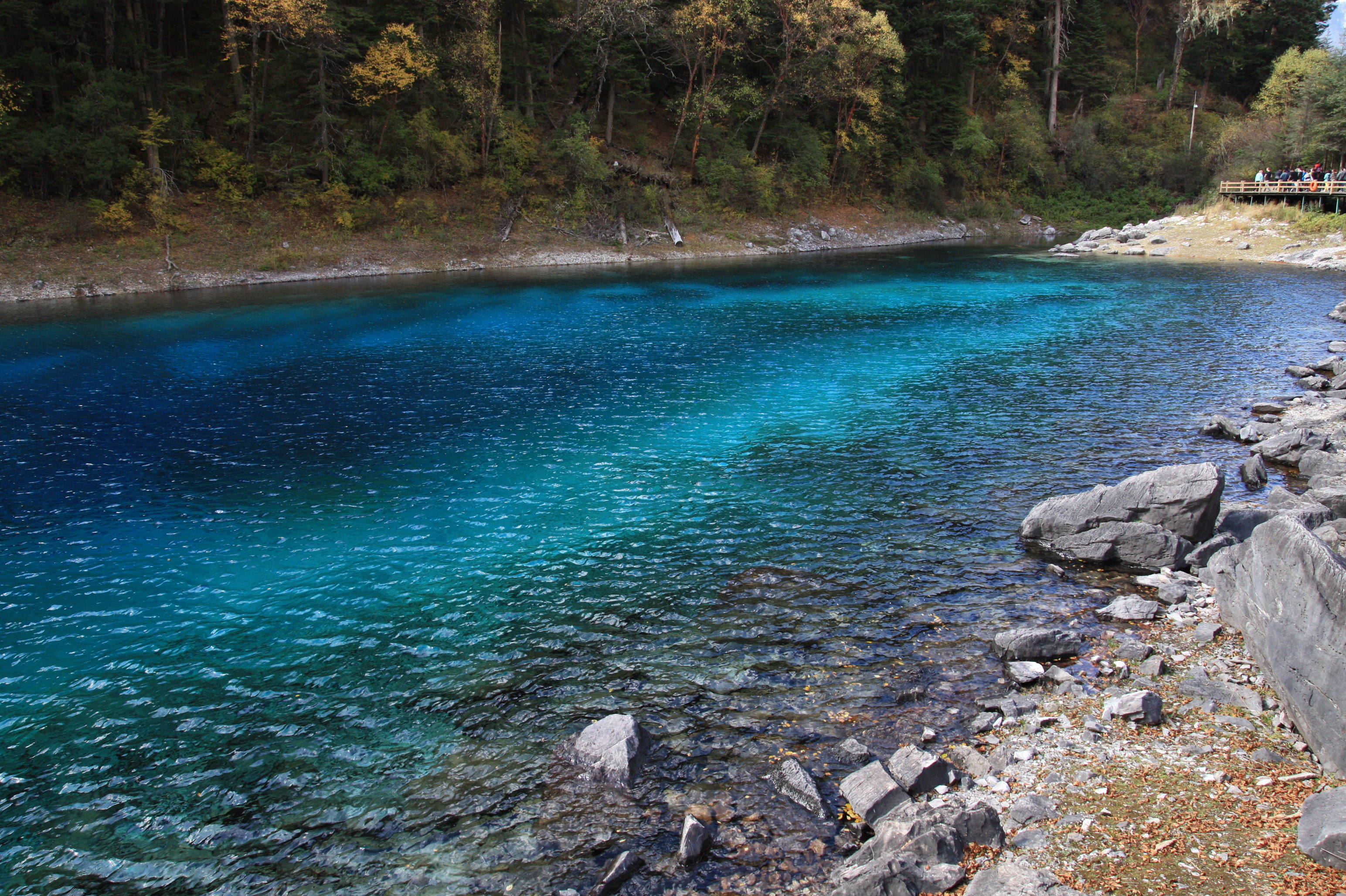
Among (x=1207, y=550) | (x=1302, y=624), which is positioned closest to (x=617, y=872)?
(x=1302, y=624)

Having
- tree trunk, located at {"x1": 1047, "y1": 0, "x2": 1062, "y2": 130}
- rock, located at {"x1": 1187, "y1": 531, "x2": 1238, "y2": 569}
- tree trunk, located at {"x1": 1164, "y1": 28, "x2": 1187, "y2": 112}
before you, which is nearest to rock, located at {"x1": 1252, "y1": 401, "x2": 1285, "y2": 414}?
rock, located at {"x1": 1187, "y1": 531, "x2": 1238, "y2": 569}

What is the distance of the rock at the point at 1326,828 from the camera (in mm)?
5742

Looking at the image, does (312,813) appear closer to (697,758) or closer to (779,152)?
(697,758)

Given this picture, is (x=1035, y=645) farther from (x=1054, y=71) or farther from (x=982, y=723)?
(x=1054, y=71)

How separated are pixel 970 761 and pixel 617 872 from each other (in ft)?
12.0

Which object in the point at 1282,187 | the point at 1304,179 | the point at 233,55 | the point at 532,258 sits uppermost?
the point at 233,55

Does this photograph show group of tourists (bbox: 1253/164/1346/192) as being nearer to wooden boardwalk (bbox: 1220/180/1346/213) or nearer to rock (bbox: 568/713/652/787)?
wooden boardwalk (bbox: 1220/180/1346/213)

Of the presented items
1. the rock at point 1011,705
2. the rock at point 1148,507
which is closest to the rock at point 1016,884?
the rock at point 1011,705

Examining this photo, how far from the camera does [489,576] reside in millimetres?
11641

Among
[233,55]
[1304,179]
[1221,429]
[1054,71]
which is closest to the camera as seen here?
[1221,429]

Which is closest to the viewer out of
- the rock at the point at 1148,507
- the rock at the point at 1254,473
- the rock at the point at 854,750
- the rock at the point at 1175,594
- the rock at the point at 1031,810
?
the rock at the point at 1031,810

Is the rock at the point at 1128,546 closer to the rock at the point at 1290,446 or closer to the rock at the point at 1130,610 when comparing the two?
the rock at the point at 1130,610

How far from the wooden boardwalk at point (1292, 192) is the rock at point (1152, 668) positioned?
6250cm

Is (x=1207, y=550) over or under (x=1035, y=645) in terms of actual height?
over
